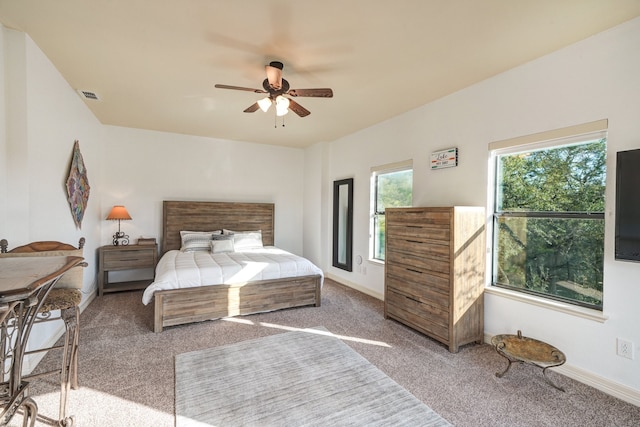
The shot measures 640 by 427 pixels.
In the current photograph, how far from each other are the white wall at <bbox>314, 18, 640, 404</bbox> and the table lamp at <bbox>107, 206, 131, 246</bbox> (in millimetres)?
4331

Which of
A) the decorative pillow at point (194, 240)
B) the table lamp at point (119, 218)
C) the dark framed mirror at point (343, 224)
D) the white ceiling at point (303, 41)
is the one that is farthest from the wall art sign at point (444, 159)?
the table lamp at point (119, 218)

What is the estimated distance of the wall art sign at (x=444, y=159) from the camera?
10.8ft

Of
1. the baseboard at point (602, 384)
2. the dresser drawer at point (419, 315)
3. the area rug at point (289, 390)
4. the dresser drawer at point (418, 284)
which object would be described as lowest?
the area rug at point (289, 390)

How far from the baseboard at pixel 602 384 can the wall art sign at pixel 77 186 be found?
501cm

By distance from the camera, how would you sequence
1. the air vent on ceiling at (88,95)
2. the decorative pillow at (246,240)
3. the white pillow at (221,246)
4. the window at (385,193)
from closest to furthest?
the air vent on ceiling at (88,95), the window at (385,193), the white pillow at (221,246), the decorative pillow at (246,240)

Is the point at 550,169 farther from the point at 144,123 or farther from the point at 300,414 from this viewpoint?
the point at 144,123

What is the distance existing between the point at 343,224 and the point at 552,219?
10.4 ft

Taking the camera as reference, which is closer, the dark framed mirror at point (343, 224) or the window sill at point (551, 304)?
the window sill at point (551, 304)

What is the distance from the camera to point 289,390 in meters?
2.16

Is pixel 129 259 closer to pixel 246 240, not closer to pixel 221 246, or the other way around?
pixel 221 246

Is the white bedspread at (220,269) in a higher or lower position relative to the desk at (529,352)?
higher

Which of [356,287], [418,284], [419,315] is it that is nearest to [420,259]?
[418,284]

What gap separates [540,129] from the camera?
2.57m

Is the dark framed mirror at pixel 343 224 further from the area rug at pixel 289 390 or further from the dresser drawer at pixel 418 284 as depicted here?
the area rug at pixel 289 390
